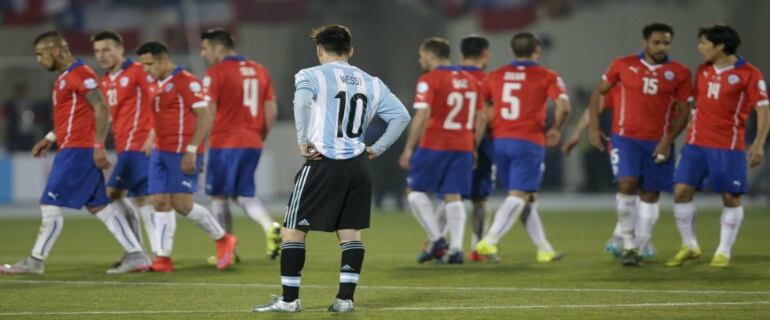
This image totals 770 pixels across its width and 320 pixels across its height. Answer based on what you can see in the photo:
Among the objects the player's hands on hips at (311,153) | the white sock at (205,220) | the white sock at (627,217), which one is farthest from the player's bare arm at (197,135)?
the white sock at (627,217)

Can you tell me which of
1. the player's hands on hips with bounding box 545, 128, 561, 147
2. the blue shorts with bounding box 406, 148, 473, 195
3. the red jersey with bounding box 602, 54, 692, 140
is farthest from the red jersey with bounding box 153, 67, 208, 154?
the red jersey with bounding box 602, 54, 692, 140

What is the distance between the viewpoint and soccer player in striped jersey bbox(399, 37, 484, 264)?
12320 mm

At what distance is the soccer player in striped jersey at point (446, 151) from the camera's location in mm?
12320

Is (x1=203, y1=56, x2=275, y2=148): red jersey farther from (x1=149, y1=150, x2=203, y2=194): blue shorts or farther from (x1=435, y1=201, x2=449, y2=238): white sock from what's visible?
(x1=435, y1=201, x2=449, y2=238): white sock

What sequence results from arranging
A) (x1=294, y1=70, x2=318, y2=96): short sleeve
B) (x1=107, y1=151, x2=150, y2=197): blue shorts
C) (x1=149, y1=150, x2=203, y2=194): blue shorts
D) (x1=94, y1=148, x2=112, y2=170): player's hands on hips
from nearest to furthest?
(x1=294, y1=70, x2=318, y2=96): short sleeve
(x1=94, y1=148, x2=112, y2=170): player's hands on hips
(x1=149, y1=150, x2=203, y2=194): blue shorts
(x1=107, y1=151, x2=150, y2=197): blue shorts

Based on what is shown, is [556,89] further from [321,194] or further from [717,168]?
[321,194]

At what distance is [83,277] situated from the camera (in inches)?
434

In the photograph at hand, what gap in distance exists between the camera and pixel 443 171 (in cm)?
1240

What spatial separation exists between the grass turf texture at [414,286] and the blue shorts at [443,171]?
0.76 meters

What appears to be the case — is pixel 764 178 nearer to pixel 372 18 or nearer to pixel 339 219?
pixel 372 18

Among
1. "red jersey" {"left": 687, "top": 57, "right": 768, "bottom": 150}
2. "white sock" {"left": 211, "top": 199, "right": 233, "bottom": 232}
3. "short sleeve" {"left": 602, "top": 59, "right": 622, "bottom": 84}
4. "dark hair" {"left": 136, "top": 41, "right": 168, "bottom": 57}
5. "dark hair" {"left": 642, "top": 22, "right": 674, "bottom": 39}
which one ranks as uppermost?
"dark hair" {"left": 642, "top": 22, "right": 674, "bottom": 39}

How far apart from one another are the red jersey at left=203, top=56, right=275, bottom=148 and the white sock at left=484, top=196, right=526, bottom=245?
8.19ft

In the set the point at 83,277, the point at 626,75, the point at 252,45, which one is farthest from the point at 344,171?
the point at 252,45

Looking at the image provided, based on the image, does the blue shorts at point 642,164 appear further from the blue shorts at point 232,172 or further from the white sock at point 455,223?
the blue shorts at point 232,172
